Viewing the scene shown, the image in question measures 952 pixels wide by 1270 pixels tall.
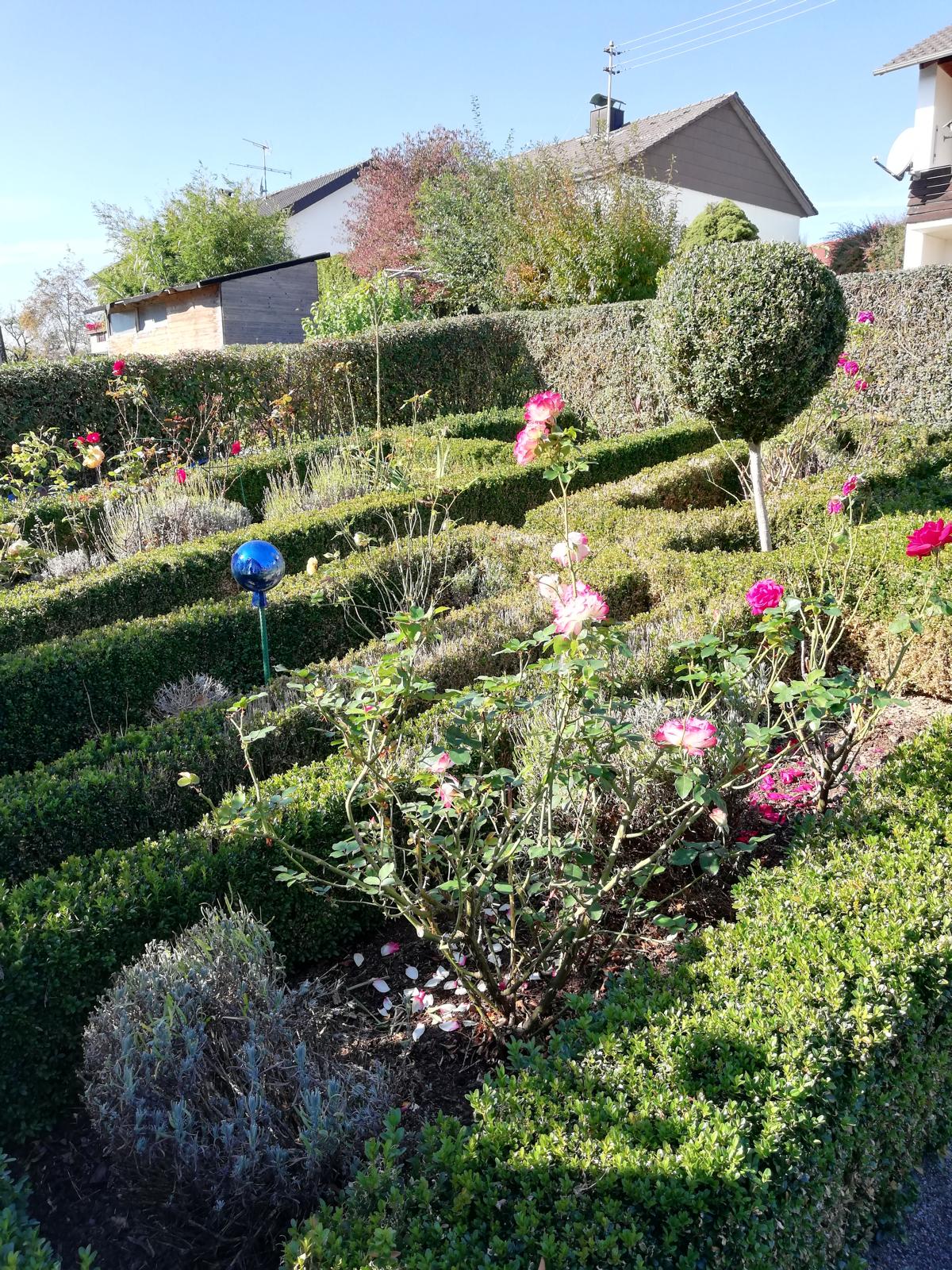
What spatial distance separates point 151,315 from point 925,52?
19.6 m

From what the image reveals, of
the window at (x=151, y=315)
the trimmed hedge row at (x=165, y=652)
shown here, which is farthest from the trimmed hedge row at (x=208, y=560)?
the window at (x=151, y=315)

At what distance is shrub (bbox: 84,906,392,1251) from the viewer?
186 centimetres

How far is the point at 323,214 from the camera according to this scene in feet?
104

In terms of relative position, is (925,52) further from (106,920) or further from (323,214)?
(323,214)

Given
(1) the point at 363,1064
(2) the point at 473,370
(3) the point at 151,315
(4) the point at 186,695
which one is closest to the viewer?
(1) the point at 363,1064

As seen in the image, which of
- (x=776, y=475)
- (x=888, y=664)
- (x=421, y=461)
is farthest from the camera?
(x=421, y=461)

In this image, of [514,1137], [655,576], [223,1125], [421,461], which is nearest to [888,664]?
[655,576]

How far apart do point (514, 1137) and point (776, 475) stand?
707cm

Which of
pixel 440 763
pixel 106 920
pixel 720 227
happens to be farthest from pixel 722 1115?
pixel 720 227

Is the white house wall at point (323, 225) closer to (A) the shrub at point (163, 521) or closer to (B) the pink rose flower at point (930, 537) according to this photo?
(A) the shrub at point (163, 521)

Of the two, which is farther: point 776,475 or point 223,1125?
point 776,475

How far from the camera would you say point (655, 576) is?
15.9ft

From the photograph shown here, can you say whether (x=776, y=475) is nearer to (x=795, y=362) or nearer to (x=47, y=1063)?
(x=795, y=362)

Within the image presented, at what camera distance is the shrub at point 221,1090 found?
6.10ft
